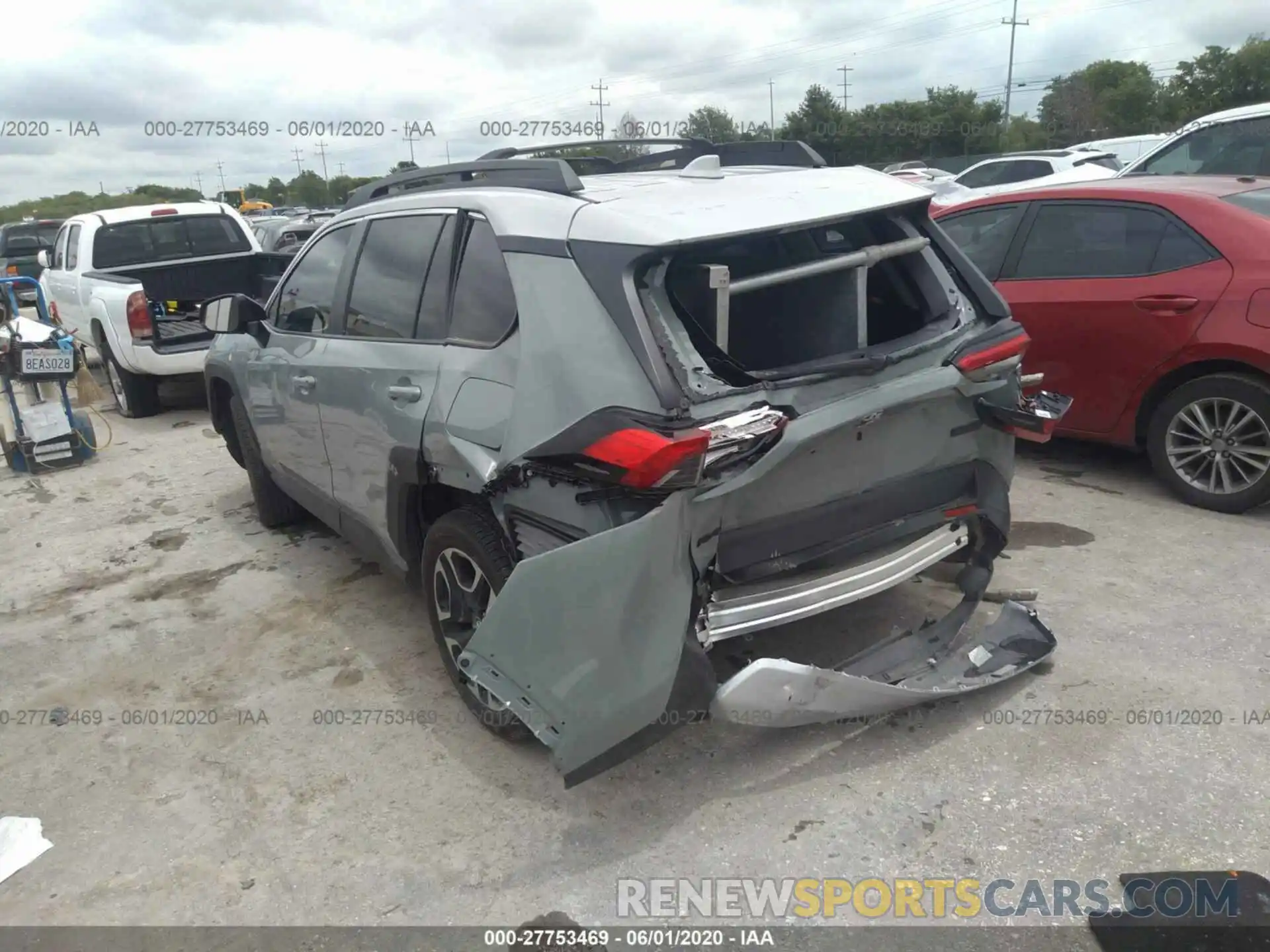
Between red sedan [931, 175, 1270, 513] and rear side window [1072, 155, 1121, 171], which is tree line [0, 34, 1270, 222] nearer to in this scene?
rear side window [1072, 155, 1121, 171]

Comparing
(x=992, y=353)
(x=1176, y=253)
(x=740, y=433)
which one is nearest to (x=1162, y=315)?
(x=1176, y=253)

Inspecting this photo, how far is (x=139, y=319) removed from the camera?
8.44m

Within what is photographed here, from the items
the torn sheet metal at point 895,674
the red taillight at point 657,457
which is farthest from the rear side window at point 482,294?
the torn sheet metal at point 895,674

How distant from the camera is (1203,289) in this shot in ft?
15.5

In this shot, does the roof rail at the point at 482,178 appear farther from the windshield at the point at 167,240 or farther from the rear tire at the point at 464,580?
the windshield at the point at 167,240

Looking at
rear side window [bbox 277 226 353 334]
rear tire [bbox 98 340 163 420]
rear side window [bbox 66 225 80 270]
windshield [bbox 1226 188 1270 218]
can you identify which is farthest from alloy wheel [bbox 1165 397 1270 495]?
rear side window [bbox 66 225 80 270]

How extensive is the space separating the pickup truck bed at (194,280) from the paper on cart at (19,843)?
6.72m

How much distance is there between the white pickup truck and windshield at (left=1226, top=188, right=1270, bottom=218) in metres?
8.02

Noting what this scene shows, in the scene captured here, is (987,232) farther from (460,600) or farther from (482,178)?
(460,600)

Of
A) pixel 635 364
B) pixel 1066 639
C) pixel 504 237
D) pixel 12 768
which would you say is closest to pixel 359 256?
pixel 504 237

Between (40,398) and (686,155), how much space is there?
20.0 ft

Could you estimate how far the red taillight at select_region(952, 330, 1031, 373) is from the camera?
3111 millimetres

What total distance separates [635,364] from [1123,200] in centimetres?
400

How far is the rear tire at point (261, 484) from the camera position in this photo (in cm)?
538
